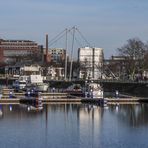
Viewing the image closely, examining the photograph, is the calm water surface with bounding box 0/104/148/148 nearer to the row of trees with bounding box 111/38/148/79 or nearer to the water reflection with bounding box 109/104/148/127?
the water reflection with bounding box 109/104/148/127

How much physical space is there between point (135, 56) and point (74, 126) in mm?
94645

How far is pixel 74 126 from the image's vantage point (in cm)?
5188

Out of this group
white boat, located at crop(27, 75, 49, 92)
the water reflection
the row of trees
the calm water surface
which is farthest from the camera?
the row of trees

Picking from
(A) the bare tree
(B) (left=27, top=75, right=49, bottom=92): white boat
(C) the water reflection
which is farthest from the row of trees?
(C) the water reflection

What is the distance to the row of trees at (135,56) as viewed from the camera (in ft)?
470

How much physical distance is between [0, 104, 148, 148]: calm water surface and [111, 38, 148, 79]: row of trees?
70375 millimetres

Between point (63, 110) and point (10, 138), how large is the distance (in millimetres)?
24167

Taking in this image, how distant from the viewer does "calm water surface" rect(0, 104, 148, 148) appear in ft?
137

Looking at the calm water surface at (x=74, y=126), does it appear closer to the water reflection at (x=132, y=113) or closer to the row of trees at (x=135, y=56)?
the water reflection at (x=132, y=113)

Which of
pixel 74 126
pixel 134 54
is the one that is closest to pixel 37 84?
pixel 134 54

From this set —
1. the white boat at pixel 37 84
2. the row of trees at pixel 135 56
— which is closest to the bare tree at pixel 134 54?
the row of trees at pixel 135 56

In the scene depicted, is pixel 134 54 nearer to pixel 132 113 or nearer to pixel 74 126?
pixel 132 113

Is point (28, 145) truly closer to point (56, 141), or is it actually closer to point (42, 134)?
point (56, 141)

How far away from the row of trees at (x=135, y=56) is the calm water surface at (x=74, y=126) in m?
70.4
